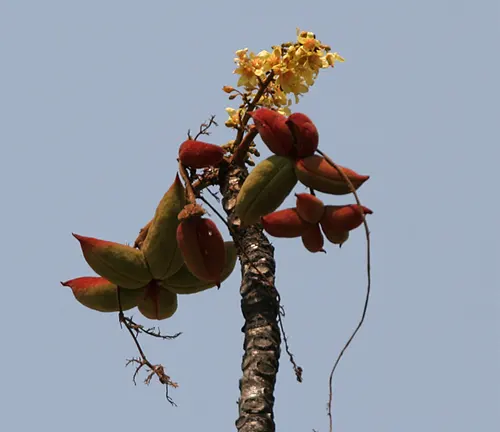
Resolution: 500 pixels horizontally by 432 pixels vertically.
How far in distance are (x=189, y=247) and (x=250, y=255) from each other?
0.44 meters

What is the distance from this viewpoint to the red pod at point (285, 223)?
139 inches

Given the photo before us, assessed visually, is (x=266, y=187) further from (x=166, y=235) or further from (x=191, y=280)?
(x=191, y=280)

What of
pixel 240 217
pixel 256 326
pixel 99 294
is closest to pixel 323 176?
pixel 240 217

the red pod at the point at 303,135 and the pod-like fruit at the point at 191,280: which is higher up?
the red pod at the point at 303,135

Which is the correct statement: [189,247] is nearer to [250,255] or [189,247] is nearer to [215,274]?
[215,274]

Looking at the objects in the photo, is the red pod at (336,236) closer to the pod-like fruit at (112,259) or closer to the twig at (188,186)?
the twig at (188,186)

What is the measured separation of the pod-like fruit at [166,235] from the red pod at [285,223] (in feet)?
1.27

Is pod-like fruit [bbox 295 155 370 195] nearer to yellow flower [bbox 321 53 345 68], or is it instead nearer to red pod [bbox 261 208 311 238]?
red pod [bbox 261 208 311 238]

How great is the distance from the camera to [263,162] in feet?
11.5

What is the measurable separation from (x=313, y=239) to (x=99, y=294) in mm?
1032

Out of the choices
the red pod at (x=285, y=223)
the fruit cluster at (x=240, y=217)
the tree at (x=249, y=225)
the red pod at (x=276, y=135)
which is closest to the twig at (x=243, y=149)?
the tree at (x=249, y=225)

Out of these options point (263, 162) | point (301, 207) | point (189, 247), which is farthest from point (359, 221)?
point (189, 247)

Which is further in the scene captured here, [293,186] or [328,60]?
[328,60]

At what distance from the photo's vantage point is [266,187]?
3.47 metres
